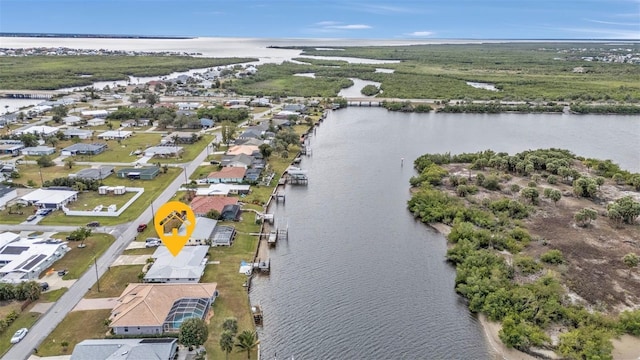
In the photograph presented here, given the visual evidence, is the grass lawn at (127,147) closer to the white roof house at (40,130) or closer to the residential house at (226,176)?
the white roof house at (40,130)

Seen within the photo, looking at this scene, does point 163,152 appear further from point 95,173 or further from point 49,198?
point 49,198

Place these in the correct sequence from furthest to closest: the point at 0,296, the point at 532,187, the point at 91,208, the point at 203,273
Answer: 1. the point at 532,187
2. the point at 91,208
3. the point at 203,273
4. the point at 0,296

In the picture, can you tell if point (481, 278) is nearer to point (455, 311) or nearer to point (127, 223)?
point (455, 311)

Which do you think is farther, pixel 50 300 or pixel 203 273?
pixel 203 273

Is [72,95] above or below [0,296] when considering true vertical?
above

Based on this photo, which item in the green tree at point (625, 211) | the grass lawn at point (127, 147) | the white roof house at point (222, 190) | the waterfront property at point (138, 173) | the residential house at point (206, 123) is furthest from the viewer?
the residential house at point (206, 123)

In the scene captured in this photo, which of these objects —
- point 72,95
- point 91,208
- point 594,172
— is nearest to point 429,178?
point 594,172

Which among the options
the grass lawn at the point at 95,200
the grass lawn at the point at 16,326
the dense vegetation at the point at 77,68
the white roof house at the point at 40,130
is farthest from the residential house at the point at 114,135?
the dense vegetation at the point at 77,68
